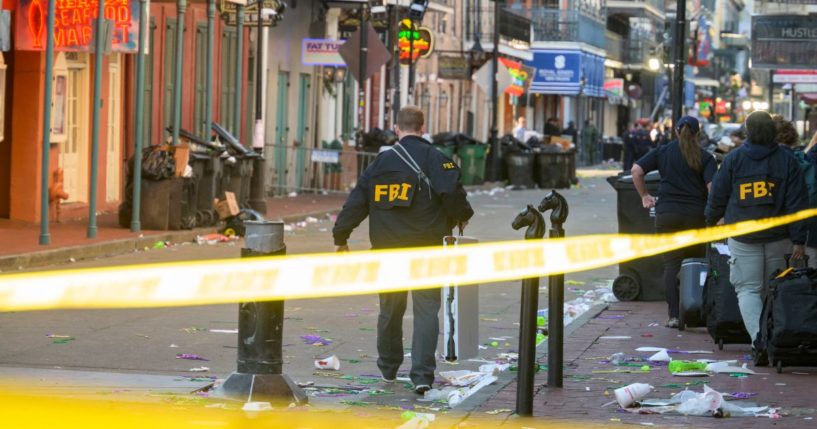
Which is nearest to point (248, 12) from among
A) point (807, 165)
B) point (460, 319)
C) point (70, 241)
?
point (70, 241)

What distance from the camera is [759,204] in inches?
482

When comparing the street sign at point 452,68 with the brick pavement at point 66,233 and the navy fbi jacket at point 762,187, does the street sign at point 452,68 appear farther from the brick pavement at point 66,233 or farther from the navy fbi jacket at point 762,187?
the navy fbi jacket at point 762,187

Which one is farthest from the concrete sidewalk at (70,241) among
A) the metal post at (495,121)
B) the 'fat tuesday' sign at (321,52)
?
the metal post at (495,121)

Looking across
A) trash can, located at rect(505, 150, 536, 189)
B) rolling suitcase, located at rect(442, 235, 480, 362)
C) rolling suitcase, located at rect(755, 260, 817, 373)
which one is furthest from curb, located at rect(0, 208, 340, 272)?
trash can, located at rect(505, 150, 536, 189)

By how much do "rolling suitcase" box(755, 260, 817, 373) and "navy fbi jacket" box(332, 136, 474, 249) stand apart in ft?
6.78

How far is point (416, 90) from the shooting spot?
5194 cm

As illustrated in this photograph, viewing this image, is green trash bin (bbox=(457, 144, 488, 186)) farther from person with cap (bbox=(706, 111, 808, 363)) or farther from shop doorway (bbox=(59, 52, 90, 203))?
person with cap (bbox=(706, 111, 808, 363))

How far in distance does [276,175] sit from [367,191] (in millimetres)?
24474

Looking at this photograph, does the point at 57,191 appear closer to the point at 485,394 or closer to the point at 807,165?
the point at 807,165

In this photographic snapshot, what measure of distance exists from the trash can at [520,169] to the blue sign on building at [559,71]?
83.5ft

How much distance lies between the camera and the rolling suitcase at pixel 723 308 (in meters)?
12.9

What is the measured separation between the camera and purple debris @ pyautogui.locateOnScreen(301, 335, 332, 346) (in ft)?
44.0

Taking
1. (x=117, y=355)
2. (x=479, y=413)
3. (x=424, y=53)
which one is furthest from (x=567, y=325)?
(x=424, y=53)

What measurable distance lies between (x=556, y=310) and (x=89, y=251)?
10453mm
